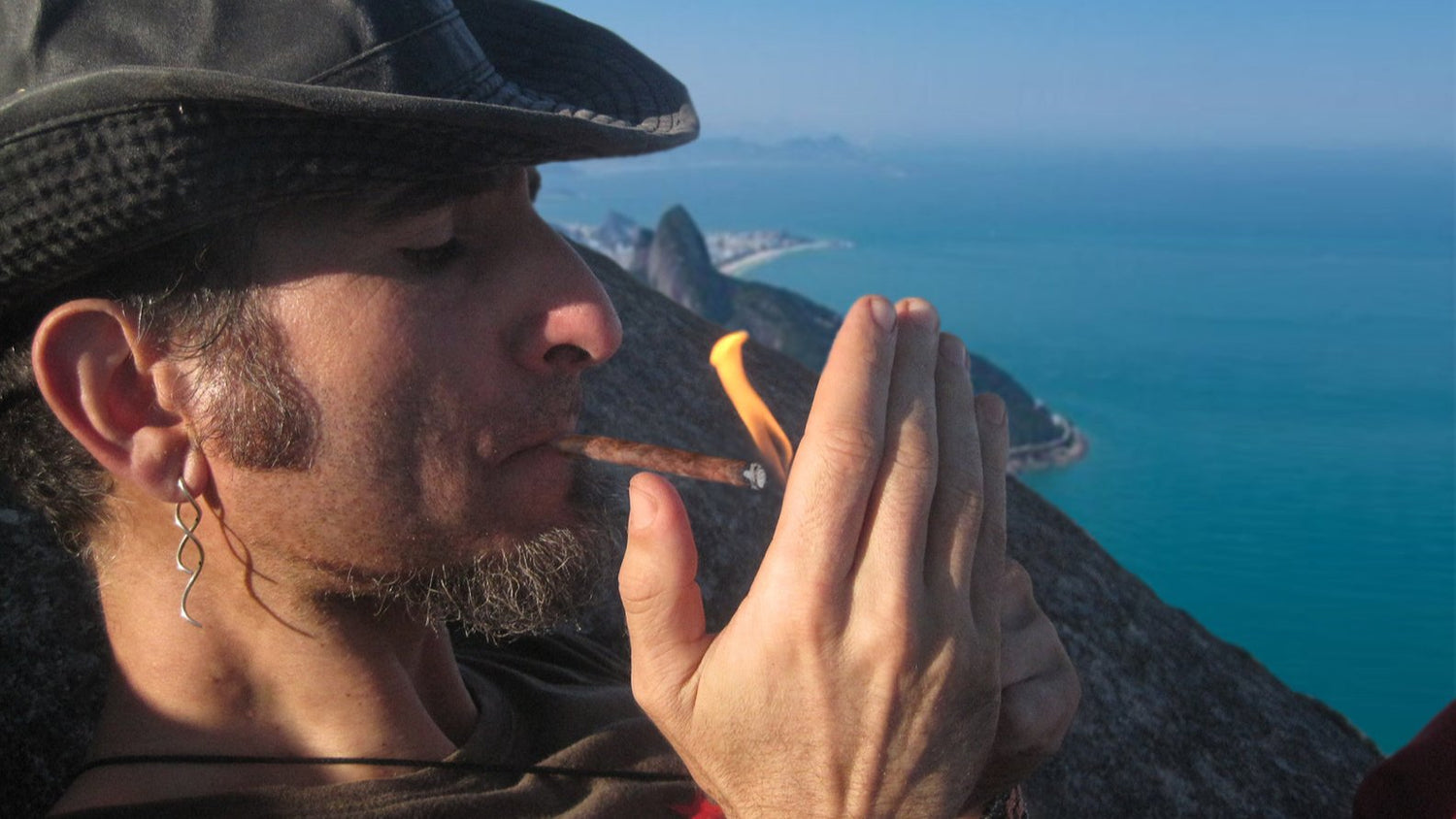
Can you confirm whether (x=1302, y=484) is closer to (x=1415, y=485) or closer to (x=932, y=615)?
(x=1415, y=485)

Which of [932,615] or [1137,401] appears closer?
[932,615]

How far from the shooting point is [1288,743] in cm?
315

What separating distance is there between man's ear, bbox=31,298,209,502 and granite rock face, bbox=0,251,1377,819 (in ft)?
3.44

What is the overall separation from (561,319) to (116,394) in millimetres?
712

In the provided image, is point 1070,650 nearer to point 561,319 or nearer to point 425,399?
point 561,319

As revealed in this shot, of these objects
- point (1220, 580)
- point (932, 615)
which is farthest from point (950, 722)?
point (1220, 580)

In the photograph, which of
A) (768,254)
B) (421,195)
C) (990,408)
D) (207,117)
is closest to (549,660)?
(421,195)

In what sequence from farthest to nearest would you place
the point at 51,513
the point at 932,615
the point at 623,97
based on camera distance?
1. the point at 623,97
2. the point at 51,513
3. the point at 932,615

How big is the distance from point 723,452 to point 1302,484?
6502 mm

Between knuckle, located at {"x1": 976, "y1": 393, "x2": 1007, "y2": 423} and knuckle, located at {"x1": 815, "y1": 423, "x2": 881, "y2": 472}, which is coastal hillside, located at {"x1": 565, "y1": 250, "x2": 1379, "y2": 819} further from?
knuckle, located at {"x1": 815, "y1": 423, "x2": 881, "y2": 472}

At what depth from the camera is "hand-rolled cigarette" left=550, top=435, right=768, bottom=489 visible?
1336 mm

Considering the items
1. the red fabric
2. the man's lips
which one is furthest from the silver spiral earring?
the red fabric

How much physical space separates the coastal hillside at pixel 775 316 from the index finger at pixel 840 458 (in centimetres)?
645

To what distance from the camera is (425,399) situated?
64.6 inches
